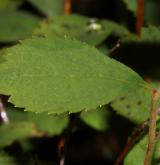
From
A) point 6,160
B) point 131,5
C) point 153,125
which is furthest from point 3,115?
point 153,125

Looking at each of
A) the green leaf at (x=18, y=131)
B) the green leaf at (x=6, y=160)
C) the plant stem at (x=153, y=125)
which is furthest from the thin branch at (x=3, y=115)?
the plant stem at (x=153, y=125)

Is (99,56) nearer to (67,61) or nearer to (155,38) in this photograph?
(67,61)

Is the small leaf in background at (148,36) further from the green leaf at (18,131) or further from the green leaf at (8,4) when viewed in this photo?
the green leaf at (8,4)

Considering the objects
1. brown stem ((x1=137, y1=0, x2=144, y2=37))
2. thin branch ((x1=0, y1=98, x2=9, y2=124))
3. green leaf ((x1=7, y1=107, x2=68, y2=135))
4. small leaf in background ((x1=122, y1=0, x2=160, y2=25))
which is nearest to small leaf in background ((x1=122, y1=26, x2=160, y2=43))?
brown stem ((x1=137, y1=0, x2=144, y2=37))

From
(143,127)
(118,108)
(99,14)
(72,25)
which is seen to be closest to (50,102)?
(143,127)

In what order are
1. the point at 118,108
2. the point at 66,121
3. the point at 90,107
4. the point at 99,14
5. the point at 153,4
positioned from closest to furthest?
the point at 90,107 → the point at 118,108 → the point at 66,121 → the point at 153,4 → the point at 99,14

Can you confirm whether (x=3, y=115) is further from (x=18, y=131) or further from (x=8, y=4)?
(x=8, y=4)
